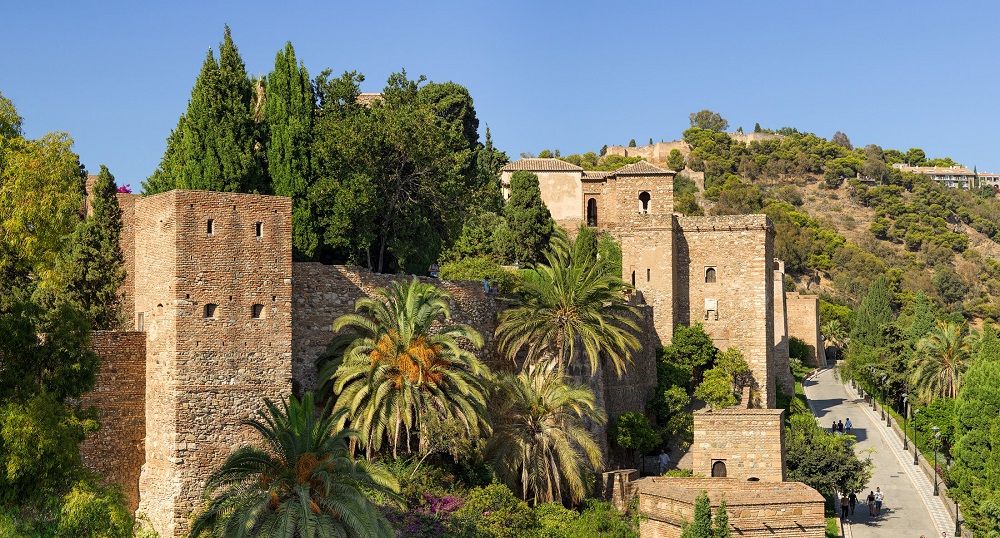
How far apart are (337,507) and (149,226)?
7192 mm

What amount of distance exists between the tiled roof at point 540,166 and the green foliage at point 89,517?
41439mm

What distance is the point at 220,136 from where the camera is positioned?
26.8 m

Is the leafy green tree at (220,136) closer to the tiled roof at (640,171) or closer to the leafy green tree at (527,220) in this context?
the tiled roof at (640,171)

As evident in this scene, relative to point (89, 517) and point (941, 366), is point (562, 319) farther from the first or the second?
point (941, 366)

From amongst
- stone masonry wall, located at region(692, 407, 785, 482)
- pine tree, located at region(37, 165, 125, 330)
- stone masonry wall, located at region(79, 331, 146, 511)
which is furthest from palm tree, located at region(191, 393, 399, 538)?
stone masonry wall, located at region(692, 407, 785, 482)

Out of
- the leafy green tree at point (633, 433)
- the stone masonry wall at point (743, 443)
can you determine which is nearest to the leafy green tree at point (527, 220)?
the leafy green tree at point (633, 433)

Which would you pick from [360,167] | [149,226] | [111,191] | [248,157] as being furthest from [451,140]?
[149,226]

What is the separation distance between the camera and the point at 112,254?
82.9ft

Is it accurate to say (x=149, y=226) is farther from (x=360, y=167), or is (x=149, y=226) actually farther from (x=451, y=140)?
(x=451, y=140)

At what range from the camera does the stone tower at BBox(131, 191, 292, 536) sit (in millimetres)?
21094

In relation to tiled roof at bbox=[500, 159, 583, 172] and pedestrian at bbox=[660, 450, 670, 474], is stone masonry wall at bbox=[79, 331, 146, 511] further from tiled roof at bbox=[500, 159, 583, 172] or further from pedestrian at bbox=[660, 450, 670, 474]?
tiled roof at bbox=[500, 159, 583, 172]

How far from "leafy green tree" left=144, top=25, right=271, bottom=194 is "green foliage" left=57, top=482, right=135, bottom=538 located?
1012 cm

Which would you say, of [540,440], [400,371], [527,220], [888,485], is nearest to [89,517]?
[400,371]

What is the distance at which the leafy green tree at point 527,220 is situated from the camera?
160 ft
